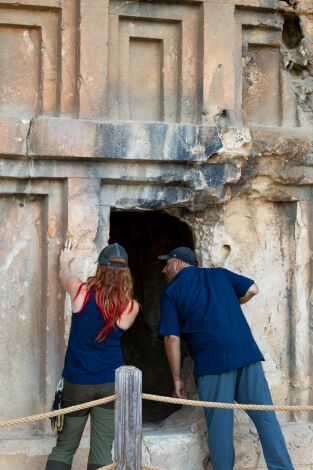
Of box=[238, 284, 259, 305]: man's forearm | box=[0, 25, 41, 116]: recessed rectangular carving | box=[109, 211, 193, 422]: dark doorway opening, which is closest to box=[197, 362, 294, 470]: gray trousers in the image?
box=[238, 284, 259, 305]: man's forearm

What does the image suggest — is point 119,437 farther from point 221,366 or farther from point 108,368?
point 221,366

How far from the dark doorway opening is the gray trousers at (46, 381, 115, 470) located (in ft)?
9.59

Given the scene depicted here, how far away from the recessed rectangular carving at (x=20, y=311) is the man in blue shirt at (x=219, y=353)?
95cm

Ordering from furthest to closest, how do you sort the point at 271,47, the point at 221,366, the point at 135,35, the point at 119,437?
the point at 271,47, the point at 135,35, the point at 221,366, the point at 119,437

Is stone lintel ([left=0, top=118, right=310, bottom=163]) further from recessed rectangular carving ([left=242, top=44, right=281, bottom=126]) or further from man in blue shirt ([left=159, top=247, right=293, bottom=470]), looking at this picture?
man in blue shirt ([left=159, top=247, right=293, bottom=470])

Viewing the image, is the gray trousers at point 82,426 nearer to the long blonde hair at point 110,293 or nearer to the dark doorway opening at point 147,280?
the long blonde hair at point 110,293

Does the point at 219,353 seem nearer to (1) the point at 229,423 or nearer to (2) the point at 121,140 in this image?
(1) the point at 229,423

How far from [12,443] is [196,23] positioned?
3.38 m

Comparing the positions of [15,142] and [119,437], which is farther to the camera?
[15,142]

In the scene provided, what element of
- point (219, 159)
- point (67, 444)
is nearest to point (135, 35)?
point (219, 159)

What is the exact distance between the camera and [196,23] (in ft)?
23.4

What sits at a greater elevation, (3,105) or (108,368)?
(3,105)

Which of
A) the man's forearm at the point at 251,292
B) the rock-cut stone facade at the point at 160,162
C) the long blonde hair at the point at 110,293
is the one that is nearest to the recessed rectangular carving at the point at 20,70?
the rock-cut stone facade at the point at 160,162

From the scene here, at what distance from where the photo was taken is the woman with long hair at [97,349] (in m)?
5.98
